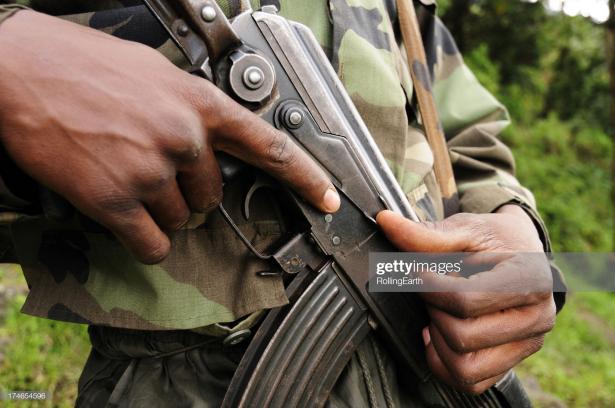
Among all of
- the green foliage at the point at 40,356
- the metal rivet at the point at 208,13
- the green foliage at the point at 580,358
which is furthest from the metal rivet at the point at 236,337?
the green foliage at the point at 580,358

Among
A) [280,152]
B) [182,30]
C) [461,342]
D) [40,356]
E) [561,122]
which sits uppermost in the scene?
[182,30]

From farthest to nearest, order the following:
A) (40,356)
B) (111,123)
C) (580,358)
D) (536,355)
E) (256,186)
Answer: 1. (580,358)
2. (536,355)
3. (40,356)
4. (256,186)
5. (111,123)

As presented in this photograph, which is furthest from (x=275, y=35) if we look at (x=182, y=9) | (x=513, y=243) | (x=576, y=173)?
(x=576, y=173)

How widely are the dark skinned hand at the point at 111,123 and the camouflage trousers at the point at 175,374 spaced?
0.90 ft

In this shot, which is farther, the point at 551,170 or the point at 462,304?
the point at 551,170

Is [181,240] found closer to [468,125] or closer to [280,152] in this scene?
[280,152]

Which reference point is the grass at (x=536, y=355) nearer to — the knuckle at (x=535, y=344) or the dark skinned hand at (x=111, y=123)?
the dark skinned hand at (x=111, y=123)

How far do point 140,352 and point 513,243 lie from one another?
790 millimetres

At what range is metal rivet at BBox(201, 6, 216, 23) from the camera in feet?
3.12

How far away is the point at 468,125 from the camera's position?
1.63m

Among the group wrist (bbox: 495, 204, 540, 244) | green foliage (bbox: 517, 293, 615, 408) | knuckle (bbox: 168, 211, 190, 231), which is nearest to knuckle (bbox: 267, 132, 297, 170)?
knuckle (bbox: 168, 211, 190, 231)

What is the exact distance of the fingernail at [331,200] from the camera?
1.08 m

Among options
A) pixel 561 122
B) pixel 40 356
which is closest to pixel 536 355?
pixel 40 356

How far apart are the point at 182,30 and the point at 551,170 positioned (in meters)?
9.19
